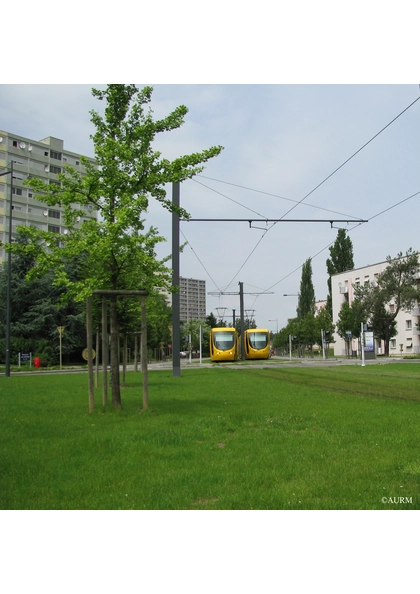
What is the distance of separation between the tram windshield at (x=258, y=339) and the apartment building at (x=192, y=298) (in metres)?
40.4

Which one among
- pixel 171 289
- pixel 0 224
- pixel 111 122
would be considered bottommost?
pixel 171 289

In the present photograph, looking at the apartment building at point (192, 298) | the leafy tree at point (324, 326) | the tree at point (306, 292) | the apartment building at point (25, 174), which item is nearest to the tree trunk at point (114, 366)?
the apartment building at point (25, 174)

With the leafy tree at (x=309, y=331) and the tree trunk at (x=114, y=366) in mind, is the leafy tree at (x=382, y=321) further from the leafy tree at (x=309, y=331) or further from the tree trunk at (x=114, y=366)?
the tree trunk at (x=114, y=366)

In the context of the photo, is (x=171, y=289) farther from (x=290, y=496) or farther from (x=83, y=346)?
(x=83, y=346)

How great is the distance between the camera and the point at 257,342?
55.7 metres

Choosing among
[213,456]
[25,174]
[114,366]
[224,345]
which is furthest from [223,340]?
[25,174]

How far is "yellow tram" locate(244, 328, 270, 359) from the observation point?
182 ft

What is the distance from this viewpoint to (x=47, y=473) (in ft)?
21.4

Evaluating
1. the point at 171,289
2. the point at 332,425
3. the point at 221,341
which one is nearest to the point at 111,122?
the point at 171,289

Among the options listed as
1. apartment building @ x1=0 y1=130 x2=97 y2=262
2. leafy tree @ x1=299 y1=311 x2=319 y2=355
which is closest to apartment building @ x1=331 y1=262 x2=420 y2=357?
leafy tree @ x1=299 y1=311 x2=319 y2=355

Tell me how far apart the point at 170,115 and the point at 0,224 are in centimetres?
7694

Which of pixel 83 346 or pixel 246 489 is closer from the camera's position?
pixel 246 489

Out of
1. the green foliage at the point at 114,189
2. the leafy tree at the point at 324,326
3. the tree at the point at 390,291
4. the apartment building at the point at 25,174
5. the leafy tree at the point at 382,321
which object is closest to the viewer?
the green foliage at the point at 114,189

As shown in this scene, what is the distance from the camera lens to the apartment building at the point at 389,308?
250ft
